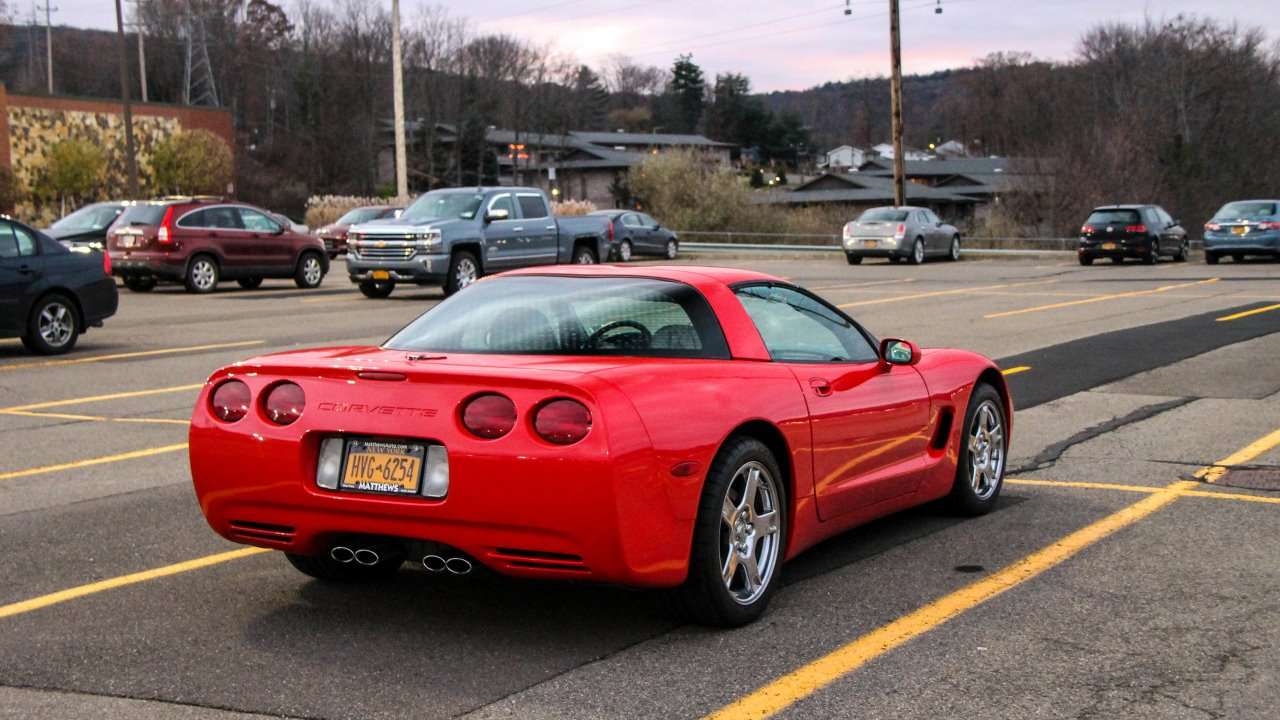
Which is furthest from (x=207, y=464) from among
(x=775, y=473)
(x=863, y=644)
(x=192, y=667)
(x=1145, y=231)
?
(x=1145, y=231)

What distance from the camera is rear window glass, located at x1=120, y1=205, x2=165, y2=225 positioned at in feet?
90.0

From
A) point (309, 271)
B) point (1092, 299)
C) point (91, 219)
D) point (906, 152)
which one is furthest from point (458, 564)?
point (906, 152)

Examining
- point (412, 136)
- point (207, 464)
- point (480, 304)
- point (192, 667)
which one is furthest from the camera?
point (412, 136)

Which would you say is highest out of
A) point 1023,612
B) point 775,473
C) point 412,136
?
point 412,136

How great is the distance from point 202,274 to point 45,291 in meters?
11.9

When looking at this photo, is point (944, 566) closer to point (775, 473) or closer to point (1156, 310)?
point (775, 473)

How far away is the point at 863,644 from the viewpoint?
16.7 feet

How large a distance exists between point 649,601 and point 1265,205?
35347 millimetres

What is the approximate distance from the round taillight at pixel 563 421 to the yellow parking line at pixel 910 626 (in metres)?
1.01

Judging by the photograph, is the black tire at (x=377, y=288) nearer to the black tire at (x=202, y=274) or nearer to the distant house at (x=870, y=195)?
the black tire at (x=202, y=274)

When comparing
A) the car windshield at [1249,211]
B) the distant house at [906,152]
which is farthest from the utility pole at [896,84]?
the distant house at [906,152]

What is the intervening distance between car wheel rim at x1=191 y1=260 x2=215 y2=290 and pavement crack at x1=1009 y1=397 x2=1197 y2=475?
67.3 feet

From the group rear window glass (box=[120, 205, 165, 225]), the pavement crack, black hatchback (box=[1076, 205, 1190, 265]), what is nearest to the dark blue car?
black hatchback (box=[1076, 205, 1190, 265])

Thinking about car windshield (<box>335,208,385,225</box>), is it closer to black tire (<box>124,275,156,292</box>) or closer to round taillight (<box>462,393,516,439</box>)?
black tire (<box>124,275,156,292</box>)
